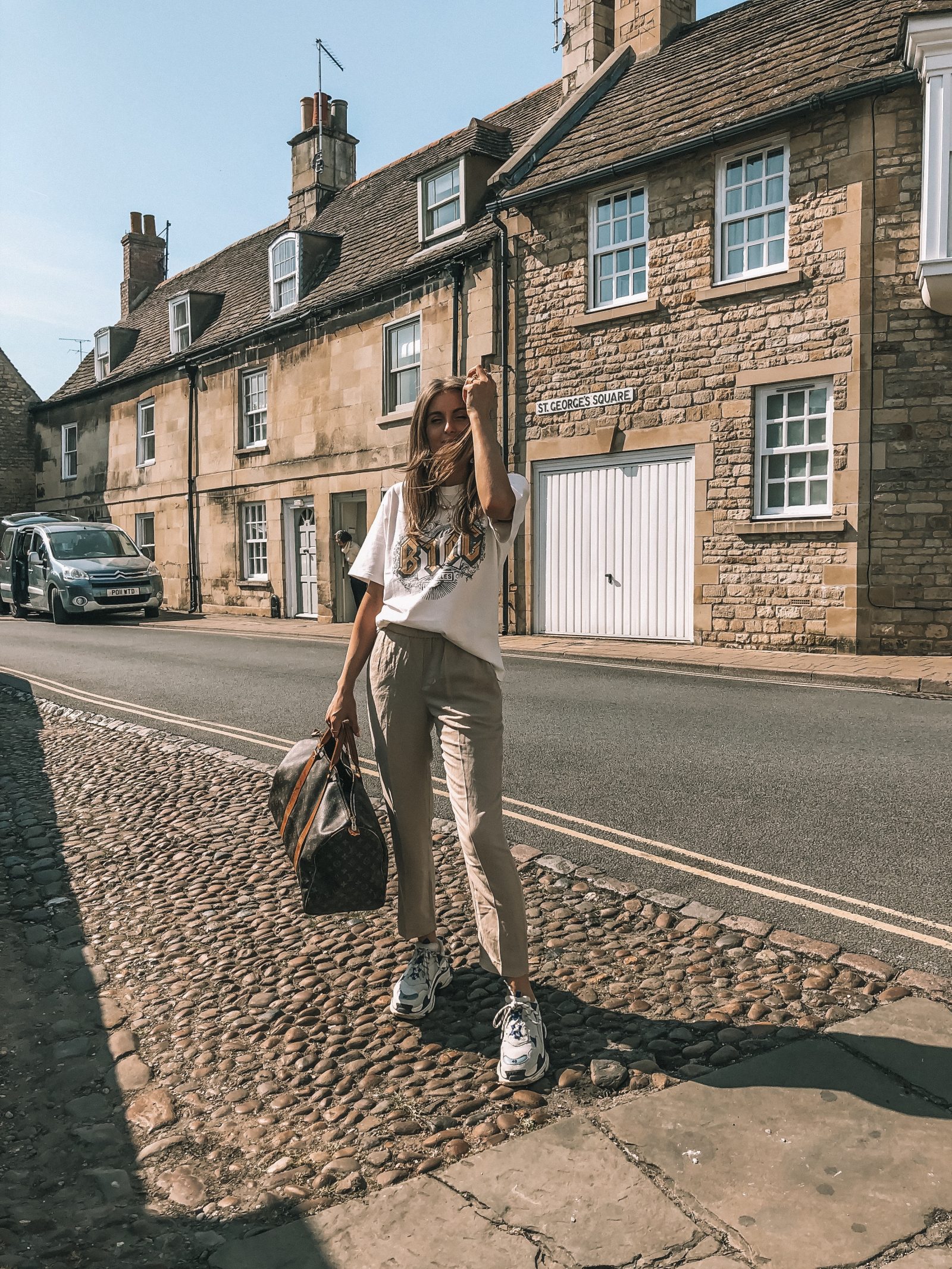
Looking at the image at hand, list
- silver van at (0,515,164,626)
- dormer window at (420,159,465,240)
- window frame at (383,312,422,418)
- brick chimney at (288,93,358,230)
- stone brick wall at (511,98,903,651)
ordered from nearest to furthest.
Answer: stone brick wall at (511,98,903,651) < dormer window at (420,159,465,240) < window frame at (383,312,422,418) < silver van at (0,515,164,626) < brick chimney at (288,93,358,230)

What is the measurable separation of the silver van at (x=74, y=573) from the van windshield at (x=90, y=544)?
12 millimetres

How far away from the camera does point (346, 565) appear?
67.6 feet

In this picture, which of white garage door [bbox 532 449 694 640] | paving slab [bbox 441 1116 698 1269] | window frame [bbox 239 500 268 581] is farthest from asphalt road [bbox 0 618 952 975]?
window frame [bbox 239 500 268 581]

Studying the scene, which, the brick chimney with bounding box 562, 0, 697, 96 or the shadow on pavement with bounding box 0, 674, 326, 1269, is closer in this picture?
the shadow on pavement with bounding box 0, 674, 326, 1269

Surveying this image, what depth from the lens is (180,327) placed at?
89.3 ft

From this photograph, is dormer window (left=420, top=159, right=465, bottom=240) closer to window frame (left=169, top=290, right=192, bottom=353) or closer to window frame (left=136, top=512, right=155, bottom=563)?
window frame (left=169, top=290, right=192, bottom=353)

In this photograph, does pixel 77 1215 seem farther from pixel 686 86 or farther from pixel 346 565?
pixel 346 565

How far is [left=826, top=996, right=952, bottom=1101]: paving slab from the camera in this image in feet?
9.09

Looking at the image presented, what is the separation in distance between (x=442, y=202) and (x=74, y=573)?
9888mm

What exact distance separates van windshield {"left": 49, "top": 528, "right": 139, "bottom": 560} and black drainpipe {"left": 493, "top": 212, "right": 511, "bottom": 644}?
9285 mm

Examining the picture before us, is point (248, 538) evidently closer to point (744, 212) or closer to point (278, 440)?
point (278, 440)

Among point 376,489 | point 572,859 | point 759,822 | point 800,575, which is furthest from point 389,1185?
point 376,489

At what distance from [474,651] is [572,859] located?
2.05 meters

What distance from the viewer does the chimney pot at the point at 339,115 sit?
2552 centimetres
